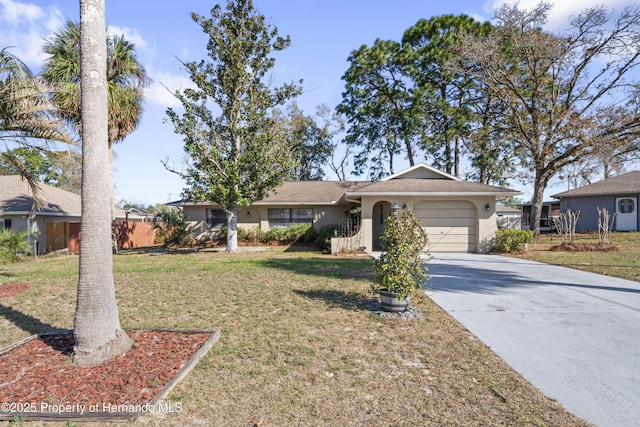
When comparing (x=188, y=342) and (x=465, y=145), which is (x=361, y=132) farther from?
(x=188, y=342)

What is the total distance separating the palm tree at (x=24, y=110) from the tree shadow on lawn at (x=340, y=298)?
20.7 ft

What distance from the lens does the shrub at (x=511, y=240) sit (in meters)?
14.4

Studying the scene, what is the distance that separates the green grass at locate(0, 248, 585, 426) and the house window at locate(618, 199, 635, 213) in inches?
920

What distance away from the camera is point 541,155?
1922 centimetres

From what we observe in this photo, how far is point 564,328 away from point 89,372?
20.8 ft

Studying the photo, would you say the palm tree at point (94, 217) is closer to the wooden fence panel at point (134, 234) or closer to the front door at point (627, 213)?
the wooden fence panel at point (134, 234)

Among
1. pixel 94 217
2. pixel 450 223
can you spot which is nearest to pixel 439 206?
pixel 450 223

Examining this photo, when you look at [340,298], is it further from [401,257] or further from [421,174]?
[421,174]

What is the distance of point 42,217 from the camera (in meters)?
17.9

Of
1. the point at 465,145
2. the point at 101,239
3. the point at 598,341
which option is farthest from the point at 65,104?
the point at 465,145

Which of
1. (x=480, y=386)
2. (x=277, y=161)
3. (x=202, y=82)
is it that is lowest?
(x=480, y=386)

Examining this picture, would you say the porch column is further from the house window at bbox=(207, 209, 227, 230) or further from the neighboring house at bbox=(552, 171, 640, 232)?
the neighboring house at bbox=(552, 171, 640, 232)

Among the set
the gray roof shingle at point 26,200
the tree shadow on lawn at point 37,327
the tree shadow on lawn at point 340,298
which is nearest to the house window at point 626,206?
the tree shadow on lawn at point 340,298

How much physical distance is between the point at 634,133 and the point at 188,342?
22.9 meters
